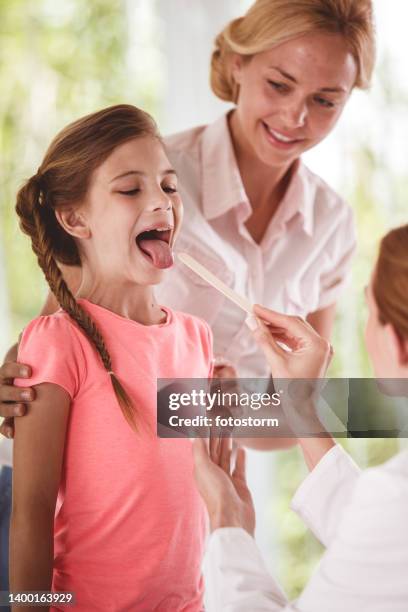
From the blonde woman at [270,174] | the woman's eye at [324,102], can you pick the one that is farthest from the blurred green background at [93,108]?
the woman's eye at [324,102]

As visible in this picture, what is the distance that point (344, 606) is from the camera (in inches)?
26.2

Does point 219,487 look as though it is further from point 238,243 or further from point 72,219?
point 238,243

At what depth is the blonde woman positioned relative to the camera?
106 cm

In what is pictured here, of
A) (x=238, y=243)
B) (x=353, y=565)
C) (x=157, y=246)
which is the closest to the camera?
(x=353, y=565)

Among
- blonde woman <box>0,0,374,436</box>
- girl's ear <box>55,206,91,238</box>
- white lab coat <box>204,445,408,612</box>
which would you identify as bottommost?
white lab coat <box>204,445,408,612</box>

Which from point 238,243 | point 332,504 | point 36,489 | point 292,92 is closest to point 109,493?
point 36,489

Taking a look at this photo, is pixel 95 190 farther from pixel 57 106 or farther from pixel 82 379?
pixel 57 106

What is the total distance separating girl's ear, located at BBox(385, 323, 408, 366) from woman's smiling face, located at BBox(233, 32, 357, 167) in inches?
17.5

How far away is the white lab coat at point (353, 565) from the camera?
0.65 metres

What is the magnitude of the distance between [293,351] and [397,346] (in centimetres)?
17

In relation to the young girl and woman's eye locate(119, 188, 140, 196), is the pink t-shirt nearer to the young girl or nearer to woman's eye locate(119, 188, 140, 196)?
the young girl

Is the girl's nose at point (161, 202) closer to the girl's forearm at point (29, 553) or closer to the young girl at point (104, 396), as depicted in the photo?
the young girl at point (104, 396)

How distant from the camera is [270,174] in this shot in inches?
47.8

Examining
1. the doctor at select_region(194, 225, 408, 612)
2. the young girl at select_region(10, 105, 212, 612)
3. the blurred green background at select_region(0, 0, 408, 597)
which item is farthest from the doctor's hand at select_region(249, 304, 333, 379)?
the blurred green background at select_region(0, 0, 408, 597)
